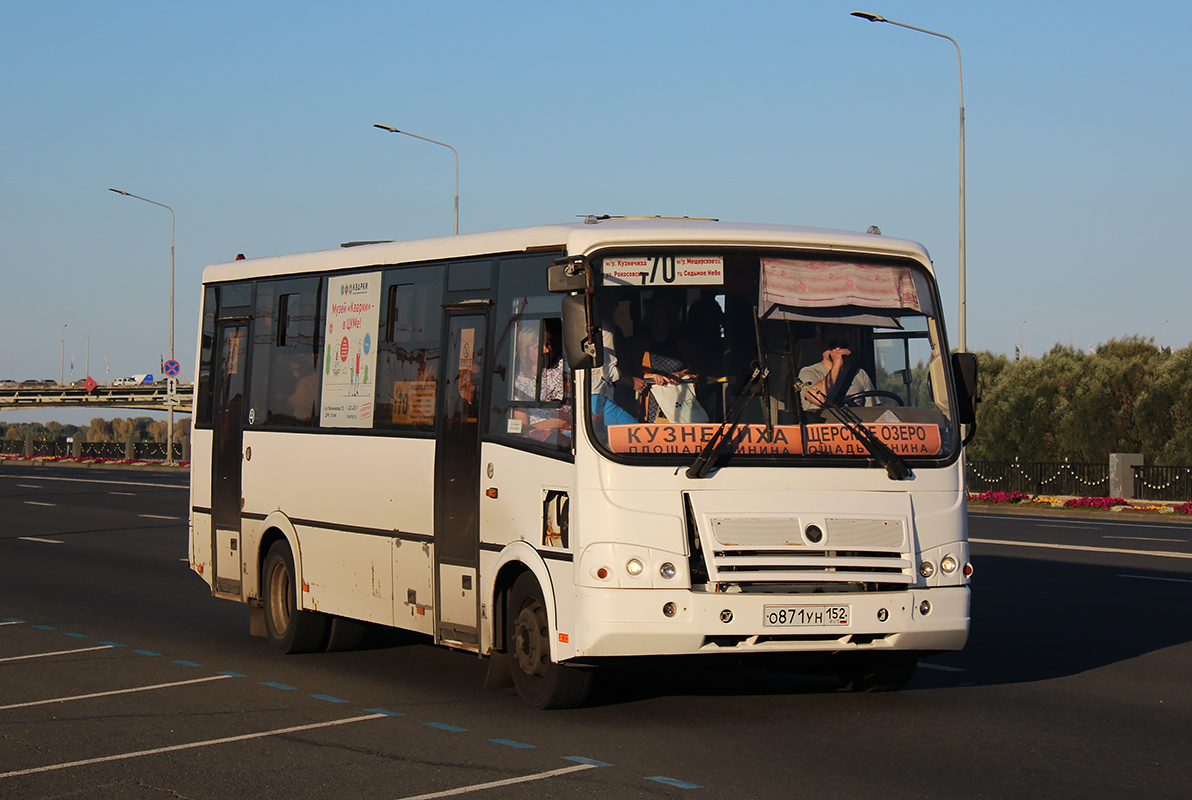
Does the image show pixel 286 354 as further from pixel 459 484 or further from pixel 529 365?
pixel 529 365

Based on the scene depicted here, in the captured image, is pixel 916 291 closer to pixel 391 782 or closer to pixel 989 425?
pixel 391 782

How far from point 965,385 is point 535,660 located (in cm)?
318

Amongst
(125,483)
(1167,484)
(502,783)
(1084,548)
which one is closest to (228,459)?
(502,783)

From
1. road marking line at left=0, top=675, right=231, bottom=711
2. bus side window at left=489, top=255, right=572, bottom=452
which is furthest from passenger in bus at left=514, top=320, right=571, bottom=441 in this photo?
road marking line at left=0, top=675, right=231, bottom=711

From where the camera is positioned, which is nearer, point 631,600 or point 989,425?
point 631,600

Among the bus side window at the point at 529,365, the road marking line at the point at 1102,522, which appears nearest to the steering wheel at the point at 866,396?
the bus side window at the point at 529,365

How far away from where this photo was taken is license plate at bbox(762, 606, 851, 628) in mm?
8609

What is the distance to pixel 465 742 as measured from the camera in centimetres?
836

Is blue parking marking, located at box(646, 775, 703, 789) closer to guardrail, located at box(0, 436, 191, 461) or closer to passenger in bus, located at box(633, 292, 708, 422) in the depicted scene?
passenger in bus, located at box(633, 292, 708, 422)

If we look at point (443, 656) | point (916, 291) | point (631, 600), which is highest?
point (916, 291)

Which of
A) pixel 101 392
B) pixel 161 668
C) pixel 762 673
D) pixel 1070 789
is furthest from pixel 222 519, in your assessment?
pixel 101 392

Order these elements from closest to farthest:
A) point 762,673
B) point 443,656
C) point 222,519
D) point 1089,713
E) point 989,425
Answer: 1. point 1089,713
2. point 762,673
3. point 443,656
4. point 222,519
5. point 989,425

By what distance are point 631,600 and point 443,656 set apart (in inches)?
155

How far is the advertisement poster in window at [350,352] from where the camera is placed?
1148 cm
